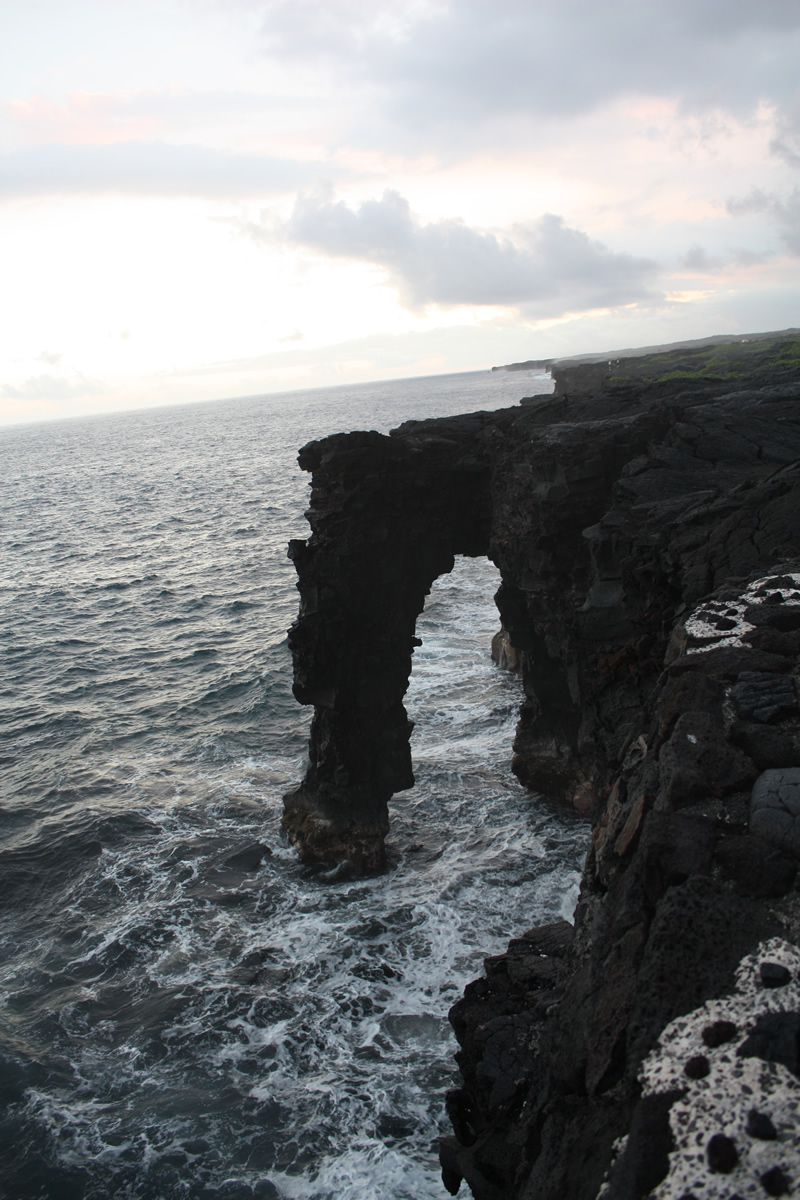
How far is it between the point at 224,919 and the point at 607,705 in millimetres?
14599

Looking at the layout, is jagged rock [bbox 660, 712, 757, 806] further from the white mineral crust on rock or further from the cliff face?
the white mineral crust on rock

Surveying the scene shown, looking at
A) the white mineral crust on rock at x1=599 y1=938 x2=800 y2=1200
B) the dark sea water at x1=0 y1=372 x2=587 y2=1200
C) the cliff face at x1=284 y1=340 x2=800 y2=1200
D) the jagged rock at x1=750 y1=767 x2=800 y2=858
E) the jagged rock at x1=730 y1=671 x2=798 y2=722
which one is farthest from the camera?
the dark sea water at x1=0 y1=372 x2=587 y2=1200

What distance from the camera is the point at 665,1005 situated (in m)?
5.81

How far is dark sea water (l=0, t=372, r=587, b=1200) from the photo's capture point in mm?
15633

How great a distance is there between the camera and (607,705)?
14781 mm

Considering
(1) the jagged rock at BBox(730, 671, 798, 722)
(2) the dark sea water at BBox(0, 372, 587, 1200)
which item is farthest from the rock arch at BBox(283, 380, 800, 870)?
(1) the jagged rock at BBox(730, 671, 798, 722)

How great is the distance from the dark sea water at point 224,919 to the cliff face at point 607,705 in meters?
2.94

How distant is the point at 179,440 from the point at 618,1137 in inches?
8198

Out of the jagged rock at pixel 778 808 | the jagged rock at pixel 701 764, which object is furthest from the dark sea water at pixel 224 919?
the jagged rock at pixel 778 808

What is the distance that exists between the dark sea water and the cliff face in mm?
2937

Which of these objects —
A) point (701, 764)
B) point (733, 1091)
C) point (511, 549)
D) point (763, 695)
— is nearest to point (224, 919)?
point (511, 549)

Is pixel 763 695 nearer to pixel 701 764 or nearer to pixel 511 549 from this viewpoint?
pixel 701 764

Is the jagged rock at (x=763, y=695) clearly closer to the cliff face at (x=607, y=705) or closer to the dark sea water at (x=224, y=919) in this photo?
the cliff face at (x=607, y=705)

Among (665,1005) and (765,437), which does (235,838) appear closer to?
(765,437)
